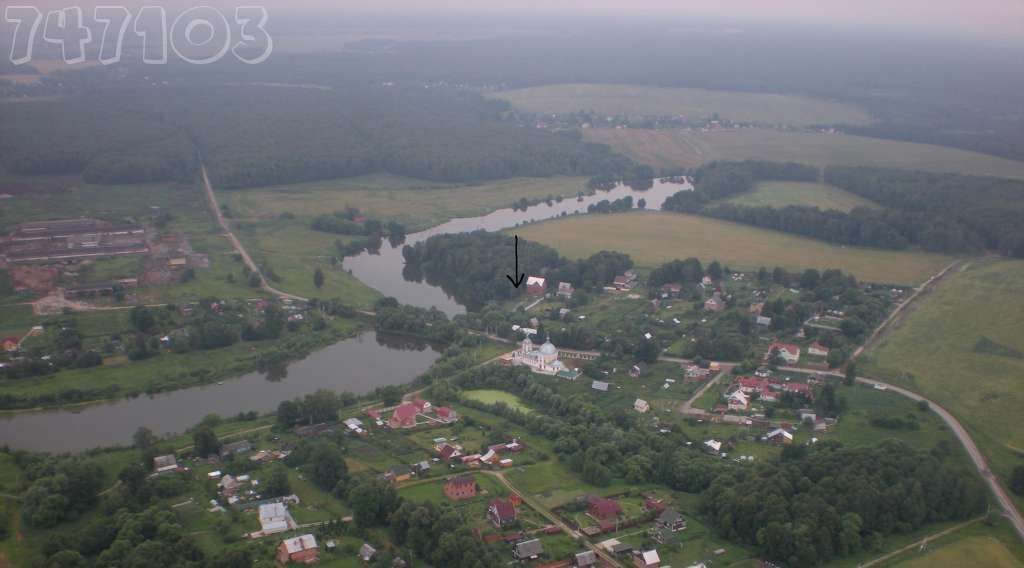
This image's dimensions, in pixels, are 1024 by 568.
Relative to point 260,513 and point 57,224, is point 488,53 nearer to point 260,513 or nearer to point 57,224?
point 57,224

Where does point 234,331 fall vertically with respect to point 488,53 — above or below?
below

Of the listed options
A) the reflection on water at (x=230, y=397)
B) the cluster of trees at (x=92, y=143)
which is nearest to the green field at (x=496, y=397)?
the reflection on water at (x=230, y=397)

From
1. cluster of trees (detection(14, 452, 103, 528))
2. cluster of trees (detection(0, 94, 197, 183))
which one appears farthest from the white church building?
cluster of trees (detection(0, 94, 197, 183))

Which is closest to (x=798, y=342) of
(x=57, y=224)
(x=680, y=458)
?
(x=680, y=458)

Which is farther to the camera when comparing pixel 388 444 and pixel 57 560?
pixel 388 444

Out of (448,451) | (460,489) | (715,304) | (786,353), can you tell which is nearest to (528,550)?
(460,489)
